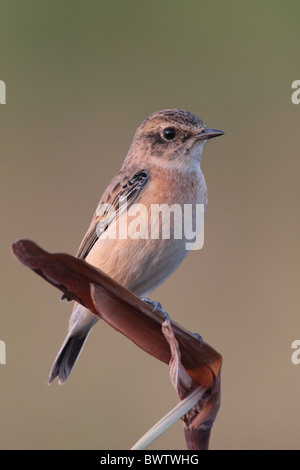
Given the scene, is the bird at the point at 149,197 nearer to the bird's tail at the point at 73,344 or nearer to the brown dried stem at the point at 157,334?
the bird's tail at the point at 73,344

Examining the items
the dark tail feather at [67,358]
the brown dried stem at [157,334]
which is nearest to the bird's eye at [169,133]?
the dark tail feather at [67,358]

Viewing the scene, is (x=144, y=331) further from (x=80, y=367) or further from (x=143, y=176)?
(x=80, y=367)

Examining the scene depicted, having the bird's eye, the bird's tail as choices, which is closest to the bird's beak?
the bird's eye

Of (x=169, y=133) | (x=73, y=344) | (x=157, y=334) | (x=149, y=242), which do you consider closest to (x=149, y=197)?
(x=149, y=242)

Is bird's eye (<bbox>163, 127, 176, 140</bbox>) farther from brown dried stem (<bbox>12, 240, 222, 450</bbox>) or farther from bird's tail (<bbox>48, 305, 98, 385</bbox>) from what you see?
brown dried stem (<bbox>12, 240, 222, 450</bbox>)

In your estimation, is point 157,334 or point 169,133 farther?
point 169,133

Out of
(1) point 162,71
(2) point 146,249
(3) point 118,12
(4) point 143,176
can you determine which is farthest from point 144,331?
(3) point 118,12

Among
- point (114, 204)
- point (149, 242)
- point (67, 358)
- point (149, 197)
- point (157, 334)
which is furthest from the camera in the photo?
point (67, 358)

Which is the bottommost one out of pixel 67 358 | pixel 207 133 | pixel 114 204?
pixel 67 358

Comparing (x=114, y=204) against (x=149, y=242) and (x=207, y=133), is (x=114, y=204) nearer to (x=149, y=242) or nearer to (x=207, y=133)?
(x=149, y=242)
